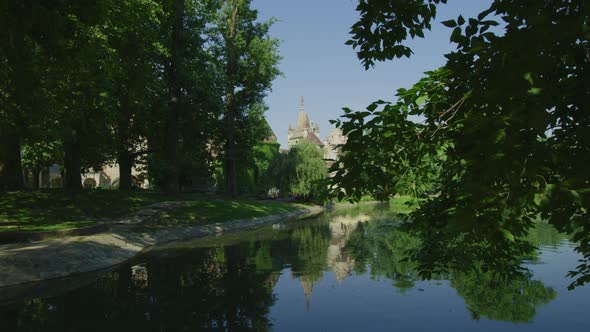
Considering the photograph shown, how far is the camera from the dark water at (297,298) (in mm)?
9523

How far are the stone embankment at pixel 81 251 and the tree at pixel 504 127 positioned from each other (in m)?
12.5

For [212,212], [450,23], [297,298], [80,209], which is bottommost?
[297,298]

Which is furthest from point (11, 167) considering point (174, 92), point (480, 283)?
point (480, 283)

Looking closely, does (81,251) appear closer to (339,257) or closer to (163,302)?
(163,302)

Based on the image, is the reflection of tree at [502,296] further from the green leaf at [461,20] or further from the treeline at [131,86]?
the treeline at [131,86]

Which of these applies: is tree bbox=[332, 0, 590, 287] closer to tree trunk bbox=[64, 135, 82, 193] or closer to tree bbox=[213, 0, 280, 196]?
tree trunk bbox=[64, 135, 82, 193]

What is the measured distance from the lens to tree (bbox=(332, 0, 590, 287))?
2.69m

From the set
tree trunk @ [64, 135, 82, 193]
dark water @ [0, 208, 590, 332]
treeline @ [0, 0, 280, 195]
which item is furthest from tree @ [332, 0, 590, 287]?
tree trunk @ [64, 135, 82, 193]

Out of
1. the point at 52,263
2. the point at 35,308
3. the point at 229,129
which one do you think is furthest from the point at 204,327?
the point at 229,129

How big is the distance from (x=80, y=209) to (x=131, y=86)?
8114 millimetres

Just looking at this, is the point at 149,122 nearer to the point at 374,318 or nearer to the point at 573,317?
the point at 374,318

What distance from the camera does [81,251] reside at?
15281mm

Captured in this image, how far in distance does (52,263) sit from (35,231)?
3.80m

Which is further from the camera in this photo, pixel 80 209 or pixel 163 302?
pixel 80 209
